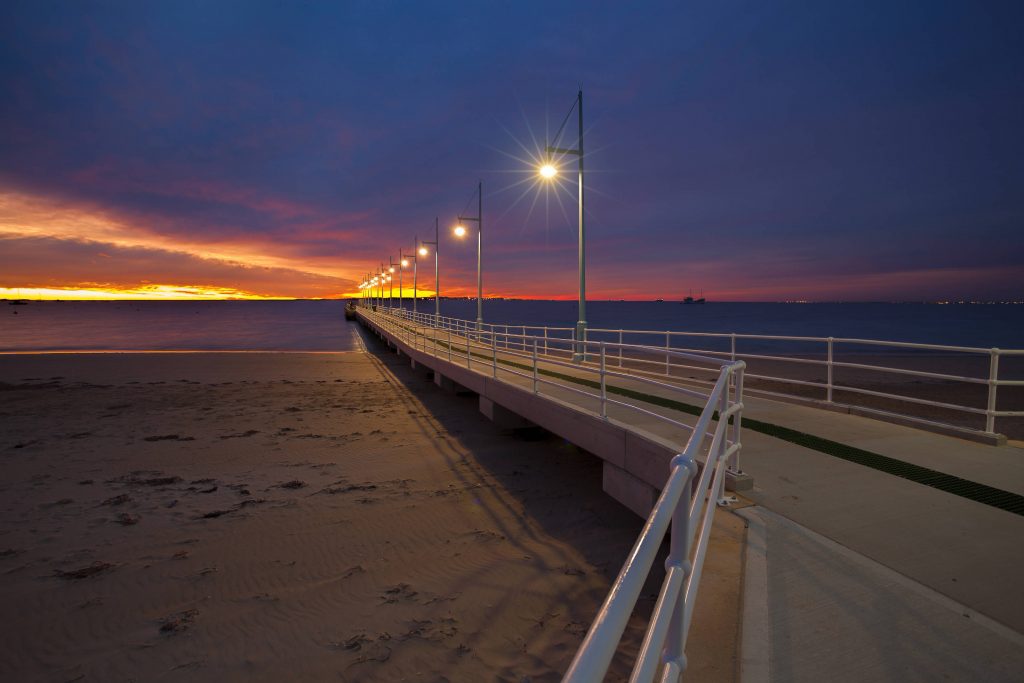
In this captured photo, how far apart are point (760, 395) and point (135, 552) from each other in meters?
10.6

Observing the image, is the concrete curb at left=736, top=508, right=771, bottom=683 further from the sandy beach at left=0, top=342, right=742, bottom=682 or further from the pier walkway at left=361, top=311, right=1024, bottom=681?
the sandy beach at left=0, top=342, right=742, bottom=682

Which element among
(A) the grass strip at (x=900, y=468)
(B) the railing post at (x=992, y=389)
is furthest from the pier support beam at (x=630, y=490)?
(B) the railing post at (x=992, y=389)

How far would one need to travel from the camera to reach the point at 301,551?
6840mm

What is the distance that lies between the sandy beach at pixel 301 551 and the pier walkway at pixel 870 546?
2.11ft

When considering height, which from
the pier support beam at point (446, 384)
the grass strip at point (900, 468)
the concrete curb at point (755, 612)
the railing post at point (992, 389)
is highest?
the railing post at point (992, 389)

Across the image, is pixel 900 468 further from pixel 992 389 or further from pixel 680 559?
pixel 680 559

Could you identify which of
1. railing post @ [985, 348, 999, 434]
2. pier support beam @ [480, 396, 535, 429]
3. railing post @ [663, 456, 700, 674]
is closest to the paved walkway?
railing post @ [663, 456, 700, 674]

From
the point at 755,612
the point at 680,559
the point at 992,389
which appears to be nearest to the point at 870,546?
the point at 755,612

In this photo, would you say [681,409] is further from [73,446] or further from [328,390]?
[328,390]

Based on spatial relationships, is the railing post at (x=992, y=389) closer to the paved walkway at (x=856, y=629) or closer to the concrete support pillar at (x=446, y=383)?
the paved walkway at (x=856, y=629)

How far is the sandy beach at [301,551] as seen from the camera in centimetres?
484

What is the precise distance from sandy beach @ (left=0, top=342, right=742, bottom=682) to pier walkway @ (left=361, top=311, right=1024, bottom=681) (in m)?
0.64

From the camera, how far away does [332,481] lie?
945cm

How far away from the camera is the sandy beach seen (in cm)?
484
